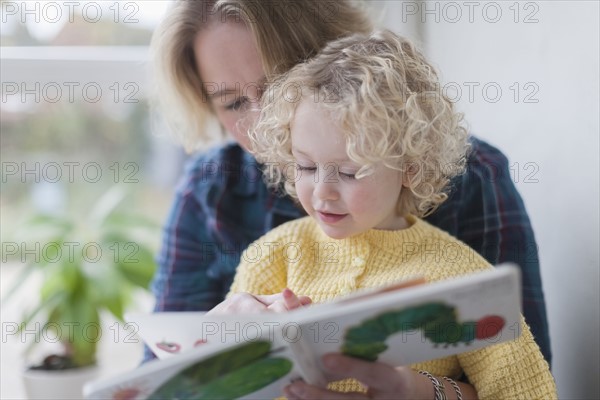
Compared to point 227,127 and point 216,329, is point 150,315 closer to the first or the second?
point 216,329

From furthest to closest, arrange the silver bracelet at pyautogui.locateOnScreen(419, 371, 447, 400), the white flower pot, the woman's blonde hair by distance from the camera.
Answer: the white flower pot
the woman's blonde hair
the silver bracelet at pyautogui.locateOnScreen(419, 371, 447, 400)

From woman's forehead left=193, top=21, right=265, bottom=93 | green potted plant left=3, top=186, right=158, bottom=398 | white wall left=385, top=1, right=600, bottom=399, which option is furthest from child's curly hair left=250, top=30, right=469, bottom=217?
green potted plant left=3, top=186, right=158, bottom=398

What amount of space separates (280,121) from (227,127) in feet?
1.08

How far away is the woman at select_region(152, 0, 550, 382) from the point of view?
1368mm

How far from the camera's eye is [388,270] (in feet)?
3.91

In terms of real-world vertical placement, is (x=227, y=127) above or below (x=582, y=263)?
above

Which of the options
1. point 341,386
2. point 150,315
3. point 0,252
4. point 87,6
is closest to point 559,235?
point 341,386

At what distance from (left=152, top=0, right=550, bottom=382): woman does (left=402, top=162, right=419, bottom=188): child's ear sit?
0.25 m

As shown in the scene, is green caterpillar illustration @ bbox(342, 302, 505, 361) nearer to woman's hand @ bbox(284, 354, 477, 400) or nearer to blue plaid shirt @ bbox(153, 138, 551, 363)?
woman's hand @ bbox(284, 354, 477, 400)

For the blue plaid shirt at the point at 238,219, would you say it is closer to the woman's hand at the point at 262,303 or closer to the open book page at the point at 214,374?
the woman's hand at the point at 262,303

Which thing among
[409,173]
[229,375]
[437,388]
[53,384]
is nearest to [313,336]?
[229,375]

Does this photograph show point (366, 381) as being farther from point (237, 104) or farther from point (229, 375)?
point (237, 104)

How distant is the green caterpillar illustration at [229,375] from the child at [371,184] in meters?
0.11

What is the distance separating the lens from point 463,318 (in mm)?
892
